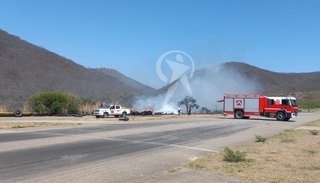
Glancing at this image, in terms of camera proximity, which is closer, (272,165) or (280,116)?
(272,165)

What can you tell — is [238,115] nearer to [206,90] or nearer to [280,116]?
[280,116]

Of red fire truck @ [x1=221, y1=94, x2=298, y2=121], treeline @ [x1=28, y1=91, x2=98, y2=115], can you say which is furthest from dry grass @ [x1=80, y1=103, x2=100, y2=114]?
red fire truck @ [x1=221, y1=94, x2=298, y2=121]

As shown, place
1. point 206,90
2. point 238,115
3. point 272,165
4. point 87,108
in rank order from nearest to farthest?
point 272,165, point 238,115, point 87,108, point 206,90

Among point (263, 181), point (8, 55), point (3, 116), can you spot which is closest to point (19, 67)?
point (8, 55)

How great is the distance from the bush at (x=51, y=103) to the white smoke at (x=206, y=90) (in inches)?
660

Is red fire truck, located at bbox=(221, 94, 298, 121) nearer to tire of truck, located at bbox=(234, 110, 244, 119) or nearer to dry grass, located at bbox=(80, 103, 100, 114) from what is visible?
tire of truck, located at bbox=(234, 110, 244, 119)

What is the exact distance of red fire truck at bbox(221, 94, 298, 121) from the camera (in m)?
51.8

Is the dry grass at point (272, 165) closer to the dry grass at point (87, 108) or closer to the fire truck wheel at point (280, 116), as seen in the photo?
the fire truck wheel at point (280, 116)

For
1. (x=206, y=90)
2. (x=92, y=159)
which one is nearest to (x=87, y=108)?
(x=206, y=90)

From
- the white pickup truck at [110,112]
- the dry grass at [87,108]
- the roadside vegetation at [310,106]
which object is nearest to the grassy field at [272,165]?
the white pickup truck at [110,112]

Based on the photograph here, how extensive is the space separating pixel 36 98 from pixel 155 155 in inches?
1763

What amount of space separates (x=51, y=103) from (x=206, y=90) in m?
50.4

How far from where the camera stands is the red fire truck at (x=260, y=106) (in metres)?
51.8

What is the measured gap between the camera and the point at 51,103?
191 feet
